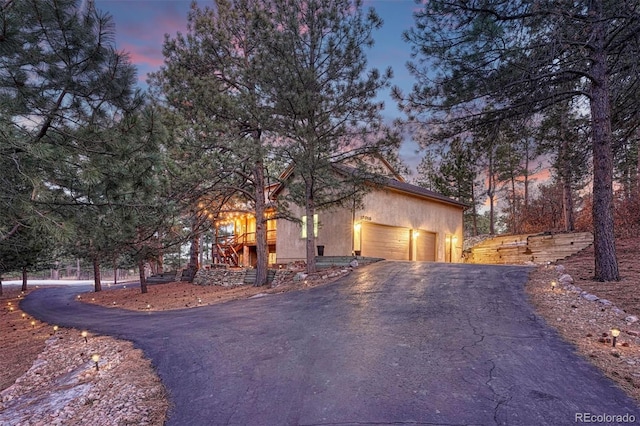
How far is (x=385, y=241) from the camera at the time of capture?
1661 centimetres

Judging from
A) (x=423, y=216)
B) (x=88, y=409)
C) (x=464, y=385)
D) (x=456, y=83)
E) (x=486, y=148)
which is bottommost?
(x=88, y=409)

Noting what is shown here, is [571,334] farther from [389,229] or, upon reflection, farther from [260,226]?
[389,229]

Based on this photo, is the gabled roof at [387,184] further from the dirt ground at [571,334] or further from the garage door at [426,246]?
the dirt ground at [571,334]

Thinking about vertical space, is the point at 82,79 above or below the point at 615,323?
above

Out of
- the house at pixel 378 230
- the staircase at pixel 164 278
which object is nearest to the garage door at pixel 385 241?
the house at pixel 378 230

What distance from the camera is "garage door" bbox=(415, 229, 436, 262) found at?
1806 cm

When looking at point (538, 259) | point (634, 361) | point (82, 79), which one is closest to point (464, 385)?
point (634, 361)

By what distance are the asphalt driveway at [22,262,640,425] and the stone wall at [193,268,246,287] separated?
7800 millimetres

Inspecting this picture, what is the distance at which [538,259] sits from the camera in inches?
550

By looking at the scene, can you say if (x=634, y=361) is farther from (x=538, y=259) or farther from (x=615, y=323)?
(x=538, y=259)

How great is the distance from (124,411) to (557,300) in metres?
6.81

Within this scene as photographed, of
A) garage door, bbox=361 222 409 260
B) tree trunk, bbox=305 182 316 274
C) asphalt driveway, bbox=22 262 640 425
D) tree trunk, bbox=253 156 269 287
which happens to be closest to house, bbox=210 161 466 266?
garage door, bbox=361 222 409 260

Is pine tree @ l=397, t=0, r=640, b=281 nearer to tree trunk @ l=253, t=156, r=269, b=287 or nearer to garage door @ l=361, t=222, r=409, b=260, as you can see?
tree trunk @ l=253, t=156, r=269, b=287

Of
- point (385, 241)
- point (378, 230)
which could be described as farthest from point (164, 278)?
point (385, 241)
